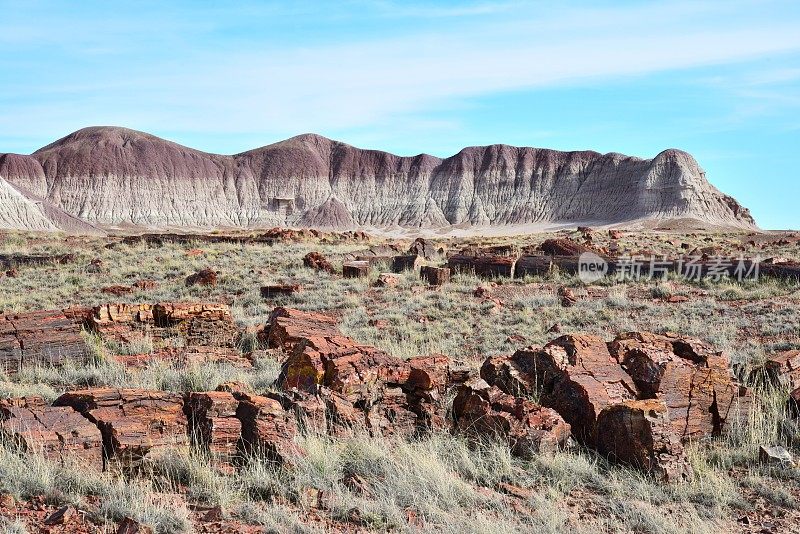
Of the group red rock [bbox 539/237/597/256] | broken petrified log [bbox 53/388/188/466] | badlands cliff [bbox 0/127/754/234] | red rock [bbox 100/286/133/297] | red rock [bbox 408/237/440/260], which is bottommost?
red rock [bbox 100/286/133/297]

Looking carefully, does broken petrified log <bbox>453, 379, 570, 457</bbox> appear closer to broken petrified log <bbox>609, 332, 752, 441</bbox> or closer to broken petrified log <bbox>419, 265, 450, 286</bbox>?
broken petrified log <bbox>609, 332, 752, 441</bbox>

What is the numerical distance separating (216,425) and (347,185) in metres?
123

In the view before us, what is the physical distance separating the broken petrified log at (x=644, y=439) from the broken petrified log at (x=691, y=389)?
0.55m

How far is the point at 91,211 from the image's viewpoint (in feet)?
344

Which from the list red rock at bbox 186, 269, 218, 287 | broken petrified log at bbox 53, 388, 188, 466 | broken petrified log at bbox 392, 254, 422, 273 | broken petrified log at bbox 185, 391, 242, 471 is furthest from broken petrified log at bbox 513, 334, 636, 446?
broken petrified log at bbox 392, 254, 422, 273

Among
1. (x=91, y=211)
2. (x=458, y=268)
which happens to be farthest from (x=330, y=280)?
(x=91, y=211)

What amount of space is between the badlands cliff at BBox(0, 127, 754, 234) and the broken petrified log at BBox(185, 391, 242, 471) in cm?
10418

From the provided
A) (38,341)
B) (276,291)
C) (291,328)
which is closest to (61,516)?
(38,341)

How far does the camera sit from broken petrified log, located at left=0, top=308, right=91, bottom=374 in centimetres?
887

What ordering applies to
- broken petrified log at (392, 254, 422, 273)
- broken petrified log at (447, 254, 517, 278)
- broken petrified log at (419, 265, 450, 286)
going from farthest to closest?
1. broken petrified log at (392, 254, 422, 273)
2. broken petrified log at (447, 254, 517, 278)
3. broken petrified log at (419, 265, 450, 286)

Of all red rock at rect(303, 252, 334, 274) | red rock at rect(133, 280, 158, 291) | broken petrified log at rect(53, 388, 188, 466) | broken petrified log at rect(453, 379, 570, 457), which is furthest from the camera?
red rock at rect(303, 252, 334, 274)

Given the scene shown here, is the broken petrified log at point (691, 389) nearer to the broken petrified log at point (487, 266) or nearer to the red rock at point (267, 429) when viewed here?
the red rock at point (267, 429)

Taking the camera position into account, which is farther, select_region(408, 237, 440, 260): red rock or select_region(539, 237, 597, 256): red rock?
select_region(408, 237, 440, 260): red rock

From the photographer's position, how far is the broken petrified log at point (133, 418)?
5.09m
